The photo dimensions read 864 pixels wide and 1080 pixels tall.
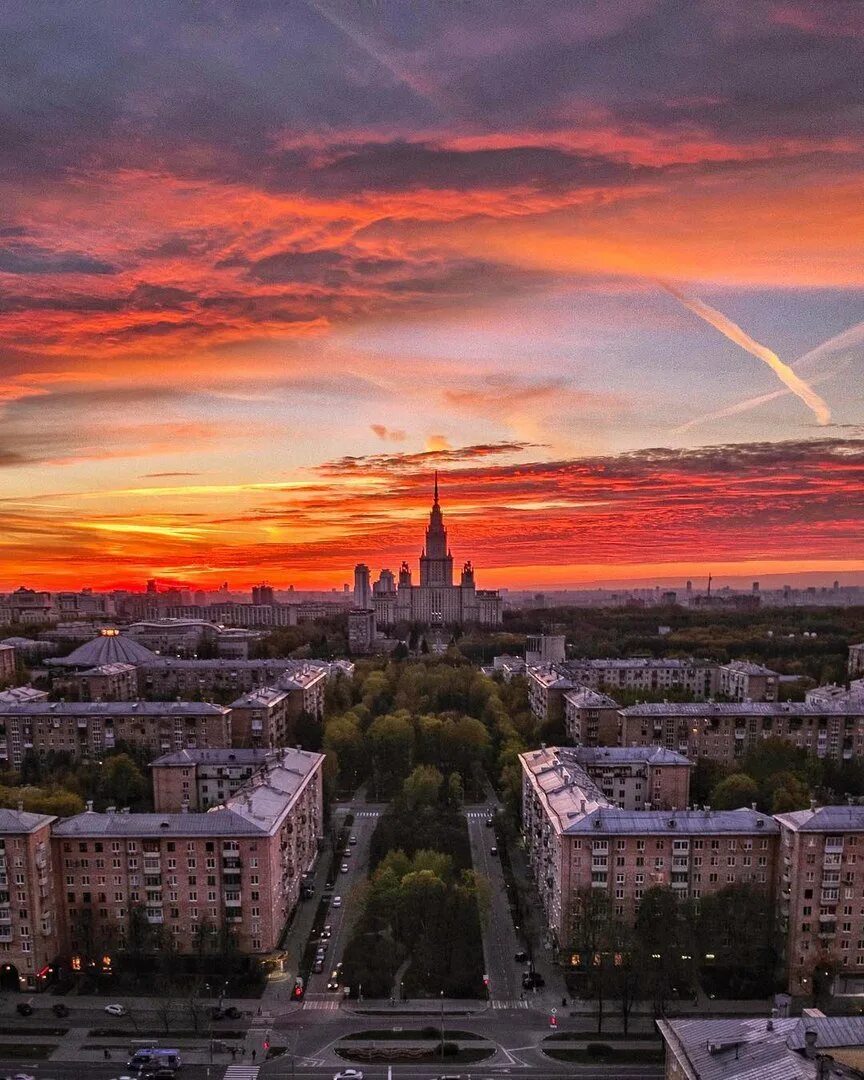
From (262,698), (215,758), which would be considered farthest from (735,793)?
(262,698)

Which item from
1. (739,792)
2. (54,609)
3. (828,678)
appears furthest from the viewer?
(54,609)

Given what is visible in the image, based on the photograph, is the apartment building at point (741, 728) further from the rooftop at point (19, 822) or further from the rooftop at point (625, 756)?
the rooftop at point (19, 822)

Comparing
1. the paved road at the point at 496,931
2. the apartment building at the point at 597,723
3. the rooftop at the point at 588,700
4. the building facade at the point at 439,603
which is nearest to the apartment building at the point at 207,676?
the rooftop at the point at 588,700

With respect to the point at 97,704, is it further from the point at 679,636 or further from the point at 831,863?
the point at 679,636

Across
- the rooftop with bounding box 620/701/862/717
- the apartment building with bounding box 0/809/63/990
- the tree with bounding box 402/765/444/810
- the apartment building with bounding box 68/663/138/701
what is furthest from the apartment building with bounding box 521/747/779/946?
the apartment building with bounding box 68/663/138/701

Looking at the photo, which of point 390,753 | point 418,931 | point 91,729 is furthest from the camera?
point 91,729

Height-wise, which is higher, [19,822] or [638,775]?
[19,822]

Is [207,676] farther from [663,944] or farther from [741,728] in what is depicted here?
[663,944]

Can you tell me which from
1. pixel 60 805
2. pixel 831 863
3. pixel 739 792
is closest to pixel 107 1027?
pixel 60 805
